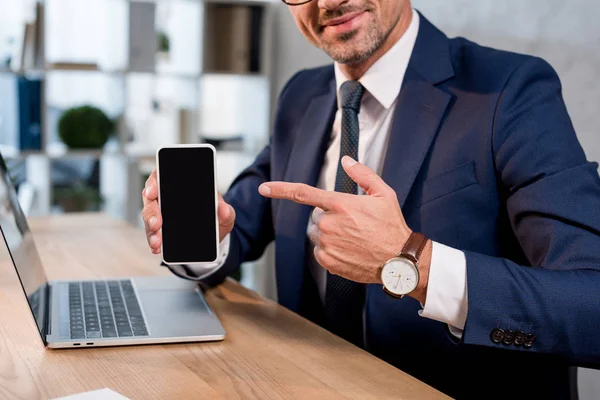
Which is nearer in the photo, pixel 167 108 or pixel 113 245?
pixel 113 245

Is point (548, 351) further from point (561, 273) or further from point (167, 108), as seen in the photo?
point (167, 108)

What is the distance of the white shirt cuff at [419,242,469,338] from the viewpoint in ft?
3.42

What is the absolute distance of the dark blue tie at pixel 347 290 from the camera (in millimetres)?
1373

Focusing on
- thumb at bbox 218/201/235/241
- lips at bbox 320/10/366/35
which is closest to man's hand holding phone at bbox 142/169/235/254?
thumb at bbox 218/201/235/241

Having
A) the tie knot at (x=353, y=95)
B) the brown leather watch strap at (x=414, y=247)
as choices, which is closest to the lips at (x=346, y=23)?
the tie knot at (x=353, y=95)

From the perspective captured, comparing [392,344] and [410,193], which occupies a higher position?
[410,193]

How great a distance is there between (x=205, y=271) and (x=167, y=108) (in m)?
2.41

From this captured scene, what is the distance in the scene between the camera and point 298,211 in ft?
4.97

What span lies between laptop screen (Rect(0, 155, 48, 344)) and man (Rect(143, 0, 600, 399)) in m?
0.20

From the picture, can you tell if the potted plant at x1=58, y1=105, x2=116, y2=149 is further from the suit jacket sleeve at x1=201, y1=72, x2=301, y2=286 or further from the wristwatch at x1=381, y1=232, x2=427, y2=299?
the wristwatch at x1=381, y1=232, x2=427, y2=299

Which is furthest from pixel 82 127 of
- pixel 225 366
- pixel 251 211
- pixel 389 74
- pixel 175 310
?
pixel 225 366

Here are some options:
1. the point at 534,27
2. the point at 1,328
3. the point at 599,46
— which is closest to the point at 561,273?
the point at 1,328

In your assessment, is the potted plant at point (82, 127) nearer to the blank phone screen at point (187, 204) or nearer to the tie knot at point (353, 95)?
the tie knot at point (353, 95)

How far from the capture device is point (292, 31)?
3.67m
